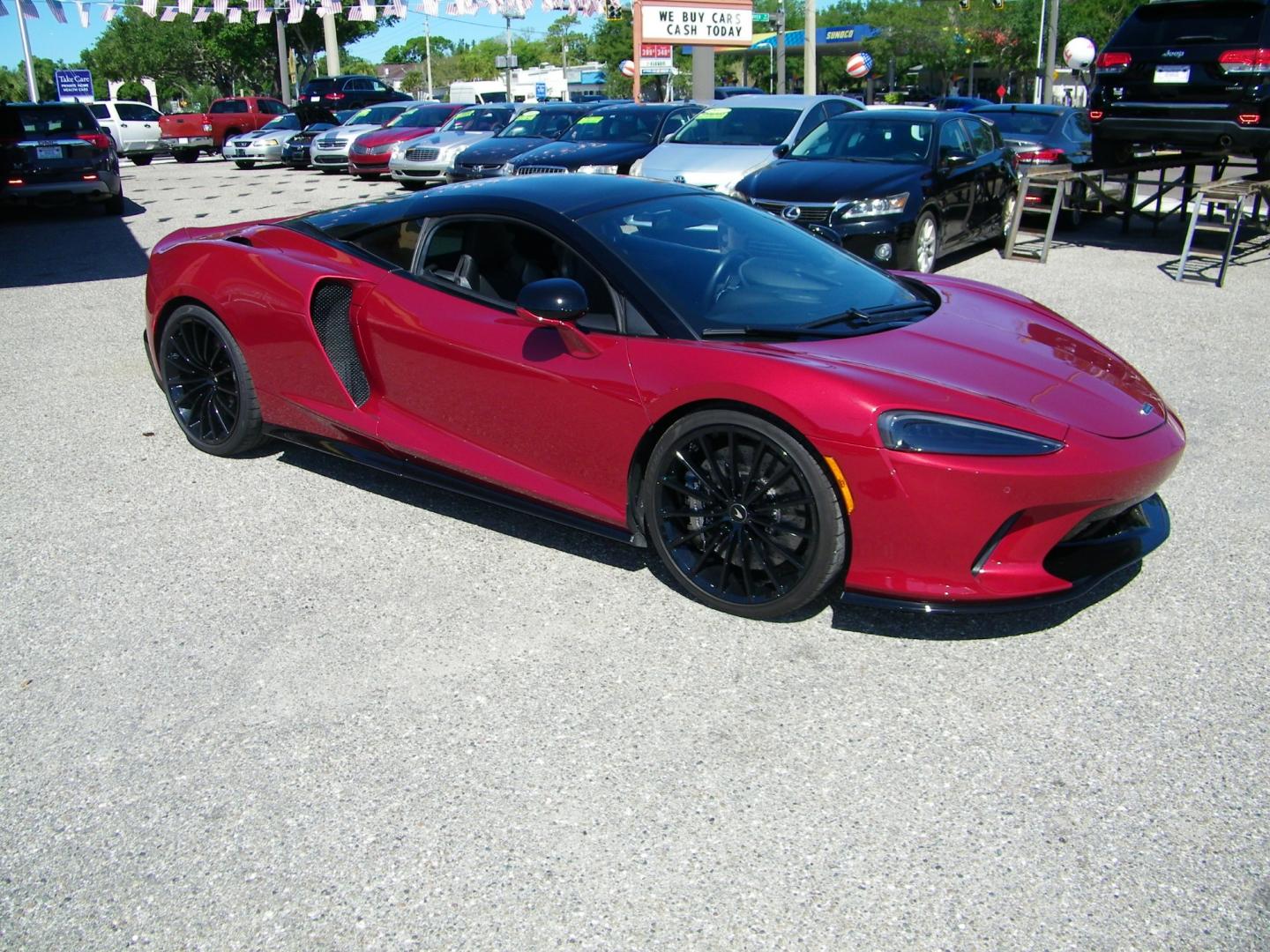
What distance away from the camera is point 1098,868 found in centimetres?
248

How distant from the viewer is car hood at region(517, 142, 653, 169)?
12945 millimetres

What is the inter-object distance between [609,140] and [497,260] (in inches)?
405

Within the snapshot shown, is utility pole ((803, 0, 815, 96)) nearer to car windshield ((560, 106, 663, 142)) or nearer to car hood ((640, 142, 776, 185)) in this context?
car windshield ((560, 106, 663, 142))

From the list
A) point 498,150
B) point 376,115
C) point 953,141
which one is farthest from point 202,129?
point 953,141

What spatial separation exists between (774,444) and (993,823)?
1.25 m

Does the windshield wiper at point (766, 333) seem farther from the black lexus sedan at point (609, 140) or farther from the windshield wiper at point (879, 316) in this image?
the black lexus sedan at point (609, 140)

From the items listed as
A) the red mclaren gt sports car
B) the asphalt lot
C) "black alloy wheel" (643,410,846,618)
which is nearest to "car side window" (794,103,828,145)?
the red mclaren gt sports car

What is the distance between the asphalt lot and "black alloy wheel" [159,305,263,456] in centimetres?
34

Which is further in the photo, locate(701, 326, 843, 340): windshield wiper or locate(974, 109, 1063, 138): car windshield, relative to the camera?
locate(974, 109, 1063, 138): car windshield

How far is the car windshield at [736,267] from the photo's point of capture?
3.84 m

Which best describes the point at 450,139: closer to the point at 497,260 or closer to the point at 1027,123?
the point at 1027,123

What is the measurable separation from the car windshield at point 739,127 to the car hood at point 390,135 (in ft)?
25.9

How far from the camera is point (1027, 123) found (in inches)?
551

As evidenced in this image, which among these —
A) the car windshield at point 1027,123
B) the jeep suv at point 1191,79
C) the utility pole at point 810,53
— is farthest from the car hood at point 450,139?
the utility pole at point 810,53
